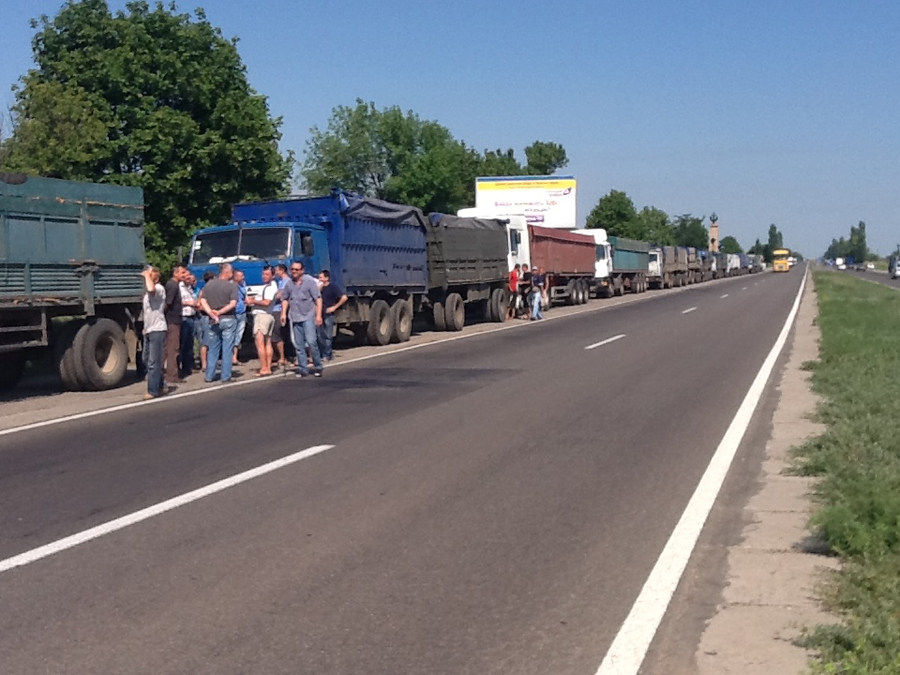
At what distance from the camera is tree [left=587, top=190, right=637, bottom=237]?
106500 millimetres

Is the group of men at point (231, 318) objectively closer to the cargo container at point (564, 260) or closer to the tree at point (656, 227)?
the cargo container at point (564, 260)

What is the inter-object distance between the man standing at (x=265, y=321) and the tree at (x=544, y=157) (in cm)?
9305

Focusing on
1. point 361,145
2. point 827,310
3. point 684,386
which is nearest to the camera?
point 684,386

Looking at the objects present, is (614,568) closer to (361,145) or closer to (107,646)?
(107,646)

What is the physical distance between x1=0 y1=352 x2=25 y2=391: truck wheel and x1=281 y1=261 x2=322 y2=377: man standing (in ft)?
13.0

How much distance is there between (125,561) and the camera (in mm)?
6102

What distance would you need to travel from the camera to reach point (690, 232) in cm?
15975

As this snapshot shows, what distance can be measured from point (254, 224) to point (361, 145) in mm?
61740

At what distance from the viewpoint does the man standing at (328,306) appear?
19047 mm

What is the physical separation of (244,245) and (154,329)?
5.58 m

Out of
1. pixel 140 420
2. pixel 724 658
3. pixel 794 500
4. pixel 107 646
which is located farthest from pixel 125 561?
pixel 140 420

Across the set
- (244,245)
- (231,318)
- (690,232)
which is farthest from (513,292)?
(690,232)

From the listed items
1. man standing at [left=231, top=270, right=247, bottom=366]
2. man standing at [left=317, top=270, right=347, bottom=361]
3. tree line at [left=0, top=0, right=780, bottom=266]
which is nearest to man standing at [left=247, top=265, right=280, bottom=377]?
man standing at [left=231, top=270, right=247, bottom=366]

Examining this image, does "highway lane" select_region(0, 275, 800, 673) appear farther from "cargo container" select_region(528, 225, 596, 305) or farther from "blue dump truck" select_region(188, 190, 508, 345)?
"cargo container" select_region(528, 225, 596, 305)
